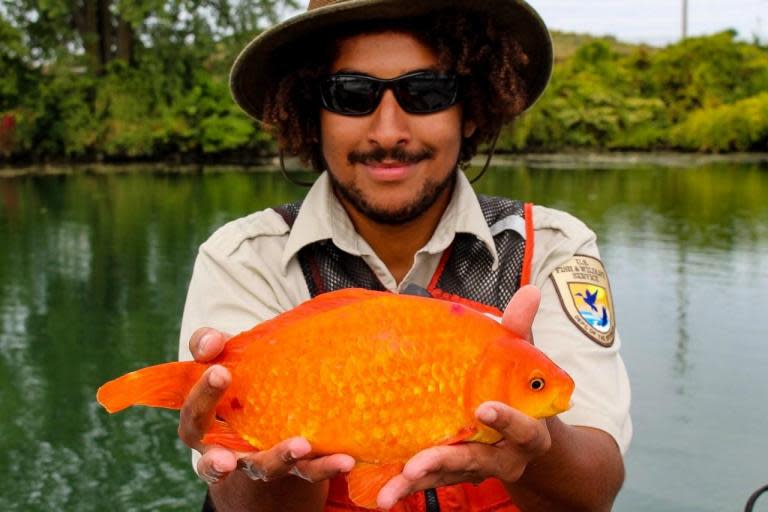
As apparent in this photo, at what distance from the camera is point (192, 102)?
4244 cm

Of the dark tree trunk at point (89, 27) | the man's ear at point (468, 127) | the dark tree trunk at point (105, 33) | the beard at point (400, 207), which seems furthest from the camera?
the dark tree trunk at point (105, 33)

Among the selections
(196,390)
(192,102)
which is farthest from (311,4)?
(192,102)

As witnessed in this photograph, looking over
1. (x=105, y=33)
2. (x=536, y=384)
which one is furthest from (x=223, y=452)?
(x=105, y=33)

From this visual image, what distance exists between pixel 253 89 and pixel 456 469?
1.91 metres

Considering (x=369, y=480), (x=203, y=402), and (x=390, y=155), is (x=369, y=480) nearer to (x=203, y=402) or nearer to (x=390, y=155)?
(x=203, y=402)

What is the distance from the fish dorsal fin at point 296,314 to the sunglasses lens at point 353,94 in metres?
0.98

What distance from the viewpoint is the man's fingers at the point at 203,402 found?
80.4 inches

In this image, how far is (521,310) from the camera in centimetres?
213

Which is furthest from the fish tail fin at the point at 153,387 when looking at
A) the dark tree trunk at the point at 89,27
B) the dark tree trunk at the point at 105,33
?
the dark tree trunk at the point at 105,33

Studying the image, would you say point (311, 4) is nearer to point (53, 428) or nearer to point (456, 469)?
point (456, 469)

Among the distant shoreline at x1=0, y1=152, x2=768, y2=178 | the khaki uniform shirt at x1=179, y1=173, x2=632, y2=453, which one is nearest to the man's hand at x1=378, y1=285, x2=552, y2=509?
the khaki uniform shirt at x1=179, y1=173, x2=632, y2=453

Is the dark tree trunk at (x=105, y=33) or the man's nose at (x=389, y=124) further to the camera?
the dark tree trunk at (x=105, y=33)

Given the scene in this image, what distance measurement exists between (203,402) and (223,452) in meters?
0.12

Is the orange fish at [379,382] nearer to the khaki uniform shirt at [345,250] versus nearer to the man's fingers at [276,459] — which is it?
the man's fingers at [276,459]
